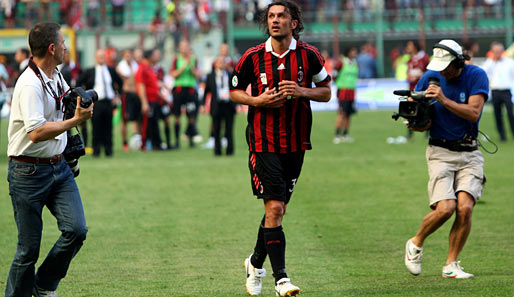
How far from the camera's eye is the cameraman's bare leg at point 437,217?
724 cm

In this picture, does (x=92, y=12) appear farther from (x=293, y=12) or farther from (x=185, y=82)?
(x=293, y=12)

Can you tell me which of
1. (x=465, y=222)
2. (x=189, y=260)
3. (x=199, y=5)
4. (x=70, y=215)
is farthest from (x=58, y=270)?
(x=199, y=5)

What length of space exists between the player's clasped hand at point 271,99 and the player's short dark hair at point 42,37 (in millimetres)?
1613

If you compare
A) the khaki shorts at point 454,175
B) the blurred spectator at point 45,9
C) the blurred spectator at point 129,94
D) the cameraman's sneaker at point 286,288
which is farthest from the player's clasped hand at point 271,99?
the blurred spectator at point 45,9

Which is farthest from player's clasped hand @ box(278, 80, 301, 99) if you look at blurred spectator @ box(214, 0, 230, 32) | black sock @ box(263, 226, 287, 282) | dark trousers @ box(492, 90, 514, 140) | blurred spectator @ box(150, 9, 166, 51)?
blurred spectator @ box(214, 0, 230, 32)

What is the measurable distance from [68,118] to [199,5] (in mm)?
32715

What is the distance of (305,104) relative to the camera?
673cm

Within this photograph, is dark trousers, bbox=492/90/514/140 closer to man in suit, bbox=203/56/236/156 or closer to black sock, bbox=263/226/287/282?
man in suit, bbox=203/56/236/156

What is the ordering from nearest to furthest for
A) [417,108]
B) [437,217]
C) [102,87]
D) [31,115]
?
1. [31,115]
2. [417,108]
3. [437,217]
4. [102,87]

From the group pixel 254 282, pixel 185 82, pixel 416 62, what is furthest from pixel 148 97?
pixel 254 282

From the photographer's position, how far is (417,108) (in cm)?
717

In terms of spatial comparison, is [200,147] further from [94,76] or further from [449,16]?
[449,16]

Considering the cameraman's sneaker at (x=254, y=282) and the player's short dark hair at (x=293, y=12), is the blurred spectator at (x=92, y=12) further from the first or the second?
the cameraman's sneaker at (x=254, y=282)

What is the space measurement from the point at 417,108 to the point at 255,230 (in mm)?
3159
